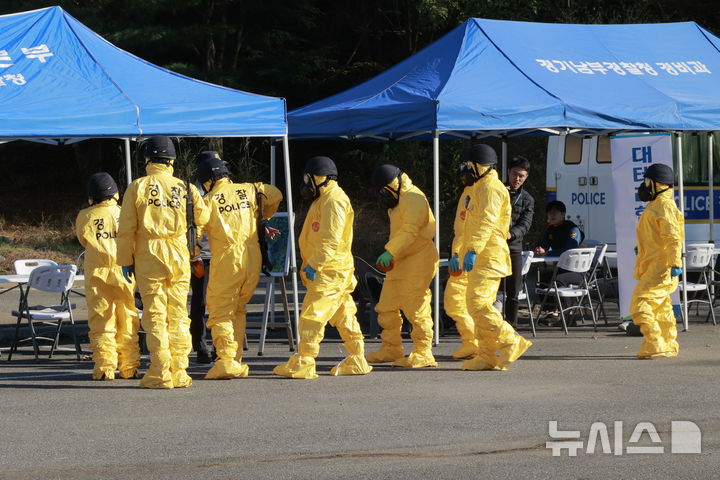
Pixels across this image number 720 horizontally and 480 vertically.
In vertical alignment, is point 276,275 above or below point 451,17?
Answer: below

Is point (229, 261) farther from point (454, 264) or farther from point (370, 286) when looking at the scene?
point (370, 286)

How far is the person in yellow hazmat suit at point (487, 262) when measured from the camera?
932cm

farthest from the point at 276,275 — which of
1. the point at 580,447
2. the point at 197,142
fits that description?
the point at 197,142

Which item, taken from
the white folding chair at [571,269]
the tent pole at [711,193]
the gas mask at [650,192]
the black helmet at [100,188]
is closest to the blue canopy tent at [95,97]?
the black helmet at [100,188]

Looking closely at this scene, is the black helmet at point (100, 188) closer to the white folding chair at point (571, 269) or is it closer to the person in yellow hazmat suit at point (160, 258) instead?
the person in yellow hazmat suit at point (160, 258)

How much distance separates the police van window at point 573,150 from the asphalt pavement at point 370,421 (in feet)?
22.1

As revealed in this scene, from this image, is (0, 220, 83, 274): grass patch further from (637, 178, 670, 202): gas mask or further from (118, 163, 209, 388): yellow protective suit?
(637, 178, 670, 202): gas mask

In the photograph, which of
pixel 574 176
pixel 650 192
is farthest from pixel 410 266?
pixel 574 176

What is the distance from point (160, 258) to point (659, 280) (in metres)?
4.69

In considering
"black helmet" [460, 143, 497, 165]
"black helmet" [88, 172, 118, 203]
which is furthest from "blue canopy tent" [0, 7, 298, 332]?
"black helmet" [460, 143, 497, 165]

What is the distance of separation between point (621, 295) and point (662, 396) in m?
3.80

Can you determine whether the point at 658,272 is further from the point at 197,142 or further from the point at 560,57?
the point at 197,142

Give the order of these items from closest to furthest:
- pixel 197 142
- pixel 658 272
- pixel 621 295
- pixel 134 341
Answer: pixel 134 341, pixel 658 272, pixel 621 295, pixel 197 142

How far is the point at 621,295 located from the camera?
1197cm
